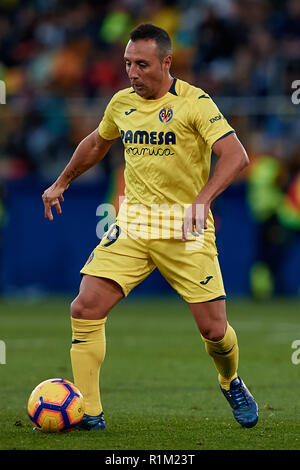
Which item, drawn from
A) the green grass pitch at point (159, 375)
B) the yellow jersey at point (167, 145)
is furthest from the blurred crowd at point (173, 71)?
the yellow jersey at point (167, 145)

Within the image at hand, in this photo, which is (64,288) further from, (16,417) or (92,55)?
(16,417)

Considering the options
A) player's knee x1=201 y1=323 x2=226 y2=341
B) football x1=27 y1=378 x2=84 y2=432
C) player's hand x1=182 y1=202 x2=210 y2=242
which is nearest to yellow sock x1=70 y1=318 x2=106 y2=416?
football x1=27 y1=378 x2=84 y2=432

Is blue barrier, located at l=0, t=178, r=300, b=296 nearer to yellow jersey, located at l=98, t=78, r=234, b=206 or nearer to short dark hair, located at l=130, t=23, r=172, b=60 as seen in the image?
yellow jersey, located at l=98, t=78, r=234, b=206

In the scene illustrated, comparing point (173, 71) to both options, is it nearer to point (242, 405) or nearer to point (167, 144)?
point (167, 144)

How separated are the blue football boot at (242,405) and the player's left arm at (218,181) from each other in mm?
1127

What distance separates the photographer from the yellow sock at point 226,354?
6.05 meters

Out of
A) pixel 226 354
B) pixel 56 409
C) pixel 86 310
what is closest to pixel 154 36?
pixel 86 310

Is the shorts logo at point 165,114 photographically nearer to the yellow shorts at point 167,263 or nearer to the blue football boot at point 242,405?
the yellow shorts at point 167,263

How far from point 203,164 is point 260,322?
6.71m

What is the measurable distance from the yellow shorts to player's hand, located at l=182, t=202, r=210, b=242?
0.43 metres

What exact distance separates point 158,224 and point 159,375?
2.83 metres

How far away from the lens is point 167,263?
19.8ft

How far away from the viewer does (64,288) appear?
16312 millimetres
